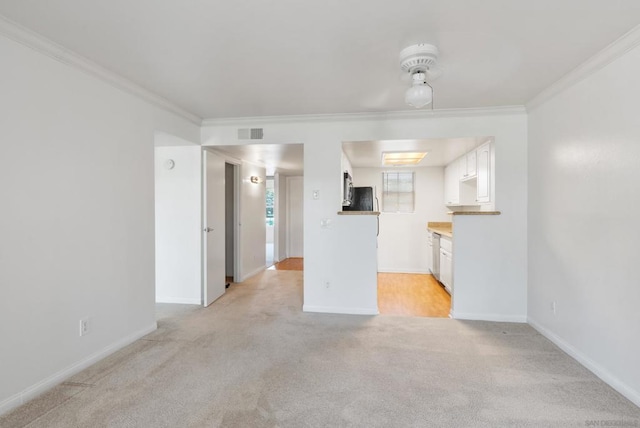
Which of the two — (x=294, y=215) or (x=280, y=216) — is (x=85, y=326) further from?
(x=294, y=215)

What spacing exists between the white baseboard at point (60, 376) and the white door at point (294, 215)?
16.5ft

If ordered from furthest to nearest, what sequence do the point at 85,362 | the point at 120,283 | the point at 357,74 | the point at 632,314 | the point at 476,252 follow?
the point at 476,252 < the point at 120,283 < the point at 357,74 < the point at 85,362 < the point at 632,314

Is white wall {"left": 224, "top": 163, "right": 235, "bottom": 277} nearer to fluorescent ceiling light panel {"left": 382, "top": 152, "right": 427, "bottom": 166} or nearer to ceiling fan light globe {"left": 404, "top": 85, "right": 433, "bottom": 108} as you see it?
fluorescent ceiling light panel {"left": 382, "top": 152, "right": 427, "bottom": 166}

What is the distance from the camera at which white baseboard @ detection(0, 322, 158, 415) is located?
1.89 m

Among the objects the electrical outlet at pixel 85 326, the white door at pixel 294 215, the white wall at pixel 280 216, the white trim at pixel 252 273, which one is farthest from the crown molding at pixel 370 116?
the white door at pixel 294 215

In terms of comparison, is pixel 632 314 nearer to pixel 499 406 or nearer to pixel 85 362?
pixel 499 406

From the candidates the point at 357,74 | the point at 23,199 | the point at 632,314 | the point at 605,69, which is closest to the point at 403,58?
the point at 357,74

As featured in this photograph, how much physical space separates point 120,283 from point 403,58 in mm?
2939

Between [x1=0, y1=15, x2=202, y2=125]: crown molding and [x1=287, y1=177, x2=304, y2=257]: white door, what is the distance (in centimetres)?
462

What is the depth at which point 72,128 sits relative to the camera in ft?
7.43

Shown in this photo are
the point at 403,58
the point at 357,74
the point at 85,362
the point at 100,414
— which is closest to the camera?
the point at 100,414

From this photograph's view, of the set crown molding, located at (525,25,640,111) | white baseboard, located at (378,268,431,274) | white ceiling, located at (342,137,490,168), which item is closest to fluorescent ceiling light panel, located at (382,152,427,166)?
white ceiling, located at (342,137,490,168)

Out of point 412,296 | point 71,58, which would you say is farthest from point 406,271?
point 71,58

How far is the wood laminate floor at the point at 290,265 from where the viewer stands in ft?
21.1
